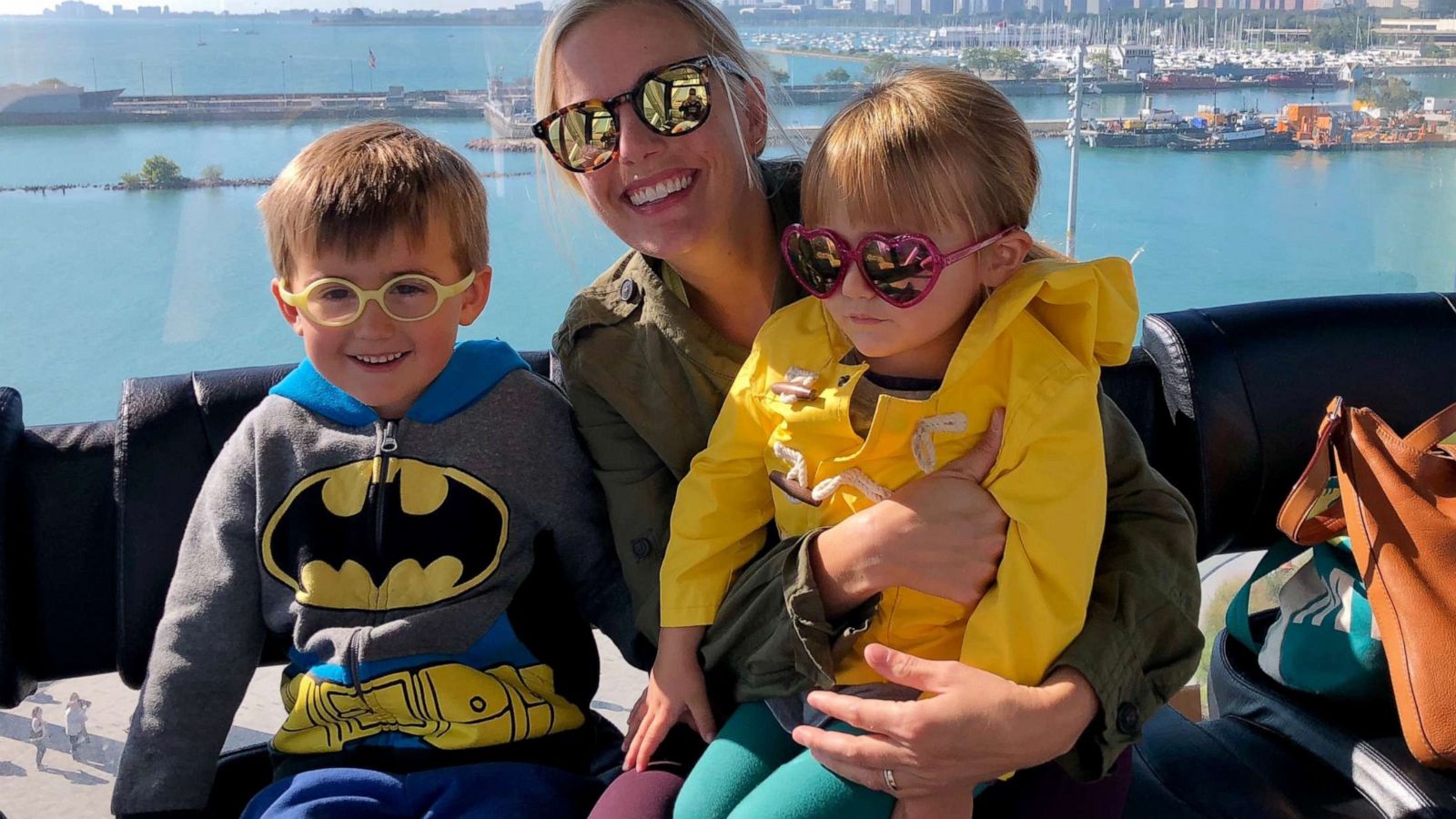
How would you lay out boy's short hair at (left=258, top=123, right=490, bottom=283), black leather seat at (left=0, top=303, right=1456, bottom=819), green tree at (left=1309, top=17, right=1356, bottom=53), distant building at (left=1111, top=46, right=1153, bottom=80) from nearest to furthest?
boy's short hair at (left=258, top=123, right=490, bottom=283)
black leather seat at (left=0, top=303, right=1456, bottom=819)
distant building at (left=1111, top=46, right=1153, bottom=80)
green tree at (left=1309, top=17, right=1356, bottom=53)

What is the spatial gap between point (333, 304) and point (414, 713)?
A: 0.48m

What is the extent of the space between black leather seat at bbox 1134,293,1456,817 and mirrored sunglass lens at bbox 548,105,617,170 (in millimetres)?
947

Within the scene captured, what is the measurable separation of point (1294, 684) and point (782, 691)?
32.0 inches

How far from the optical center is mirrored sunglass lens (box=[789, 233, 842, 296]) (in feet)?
3.89

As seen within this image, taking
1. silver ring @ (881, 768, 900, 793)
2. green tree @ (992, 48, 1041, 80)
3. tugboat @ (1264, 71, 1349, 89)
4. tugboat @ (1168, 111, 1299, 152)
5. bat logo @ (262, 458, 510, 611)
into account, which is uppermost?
green tree @ (992, 48, 1041, 80)

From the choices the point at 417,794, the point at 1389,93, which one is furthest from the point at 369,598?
the point at 1389,93

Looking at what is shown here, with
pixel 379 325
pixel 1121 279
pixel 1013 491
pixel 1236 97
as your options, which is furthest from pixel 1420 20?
pixel 379 325

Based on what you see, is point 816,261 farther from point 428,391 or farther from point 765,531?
point 428,391

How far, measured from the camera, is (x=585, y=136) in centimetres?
138

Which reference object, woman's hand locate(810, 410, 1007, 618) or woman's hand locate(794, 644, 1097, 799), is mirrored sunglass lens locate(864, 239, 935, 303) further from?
woman's hand locate(794, 644, 1097, 799)

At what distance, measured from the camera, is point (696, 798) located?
1.21 m

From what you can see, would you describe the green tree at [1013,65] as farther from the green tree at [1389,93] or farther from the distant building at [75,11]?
the distant building at [75,11]

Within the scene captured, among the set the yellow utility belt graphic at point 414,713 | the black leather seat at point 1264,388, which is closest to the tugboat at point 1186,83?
the black leather seat at point 1264,388

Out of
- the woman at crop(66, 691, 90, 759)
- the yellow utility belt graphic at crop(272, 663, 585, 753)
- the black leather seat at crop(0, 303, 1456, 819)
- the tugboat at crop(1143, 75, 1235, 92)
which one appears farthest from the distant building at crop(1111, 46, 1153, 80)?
the woman at crop(66, 691, 90, 759)
